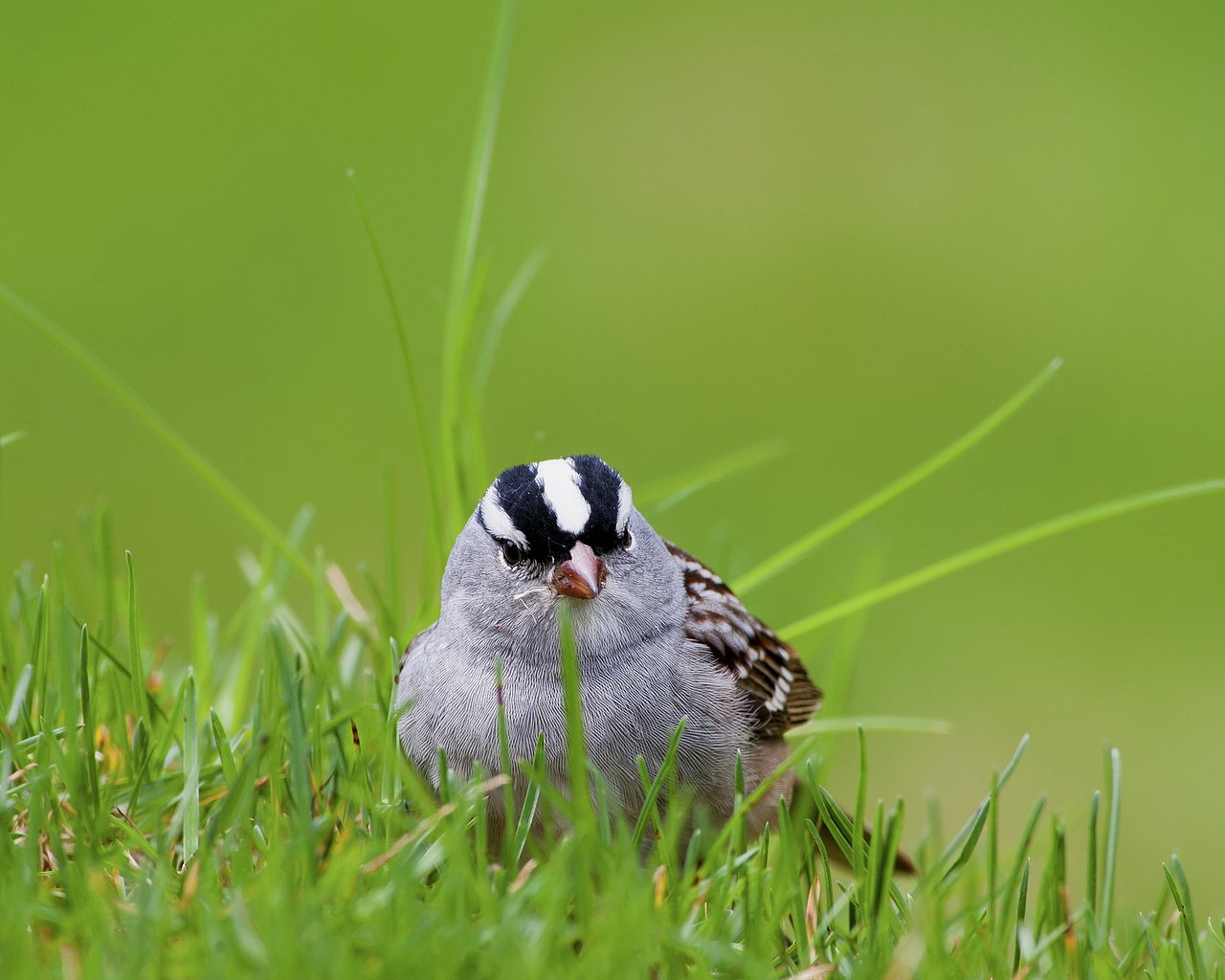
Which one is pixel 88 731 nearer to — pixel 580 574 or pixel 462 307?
pixel 580 574

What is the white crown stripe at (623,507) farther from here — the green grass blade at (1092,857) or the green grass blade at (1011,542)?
the green grass blade at (1092,857)

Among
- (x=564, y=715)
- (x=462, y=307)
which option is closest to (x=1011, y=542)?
(x=564, y=715)

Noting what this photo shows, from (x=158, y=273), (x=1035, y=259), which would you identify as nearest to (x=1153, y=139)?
(x=1035, y=259)

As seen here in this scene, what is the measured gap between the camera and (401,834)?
2.61 metres

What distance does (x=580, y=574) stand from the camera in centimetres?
312

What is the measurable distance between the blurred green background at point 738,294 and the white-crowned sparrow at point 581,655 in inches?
124

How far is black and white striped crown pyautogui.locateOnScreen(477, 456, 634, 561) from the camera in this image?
3.19 m

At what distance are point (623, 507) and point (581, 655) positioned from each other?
1.11 feet

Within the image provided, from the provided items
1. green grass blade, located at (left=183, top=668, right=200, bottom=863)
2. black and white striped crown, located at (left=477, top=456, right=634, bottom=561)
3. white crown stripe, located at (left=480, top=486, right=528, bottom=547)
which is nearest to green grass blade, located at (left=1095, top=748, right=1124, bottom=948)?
black and white striped crown, located at (left=477, top=456, right=634, bottom=561)

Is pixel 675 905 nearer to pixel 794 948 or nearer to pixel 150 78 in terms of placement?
pixel 794 948

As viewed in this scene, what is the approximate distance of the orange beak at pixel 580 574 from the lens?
3113 mm

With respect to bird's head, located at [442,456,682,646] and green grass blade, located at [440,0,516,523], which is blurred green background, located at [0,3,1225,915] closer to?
green grass blade, located at [440,0,516,523]

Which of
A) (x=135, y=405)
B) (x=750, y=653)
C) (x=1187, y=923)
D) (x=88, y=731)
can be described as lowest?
(x=1187, y=923)

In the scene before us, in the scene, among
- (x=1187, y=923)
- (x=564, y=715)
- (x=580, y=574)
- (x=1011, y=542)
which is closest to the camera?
(x=1187, y=923)
